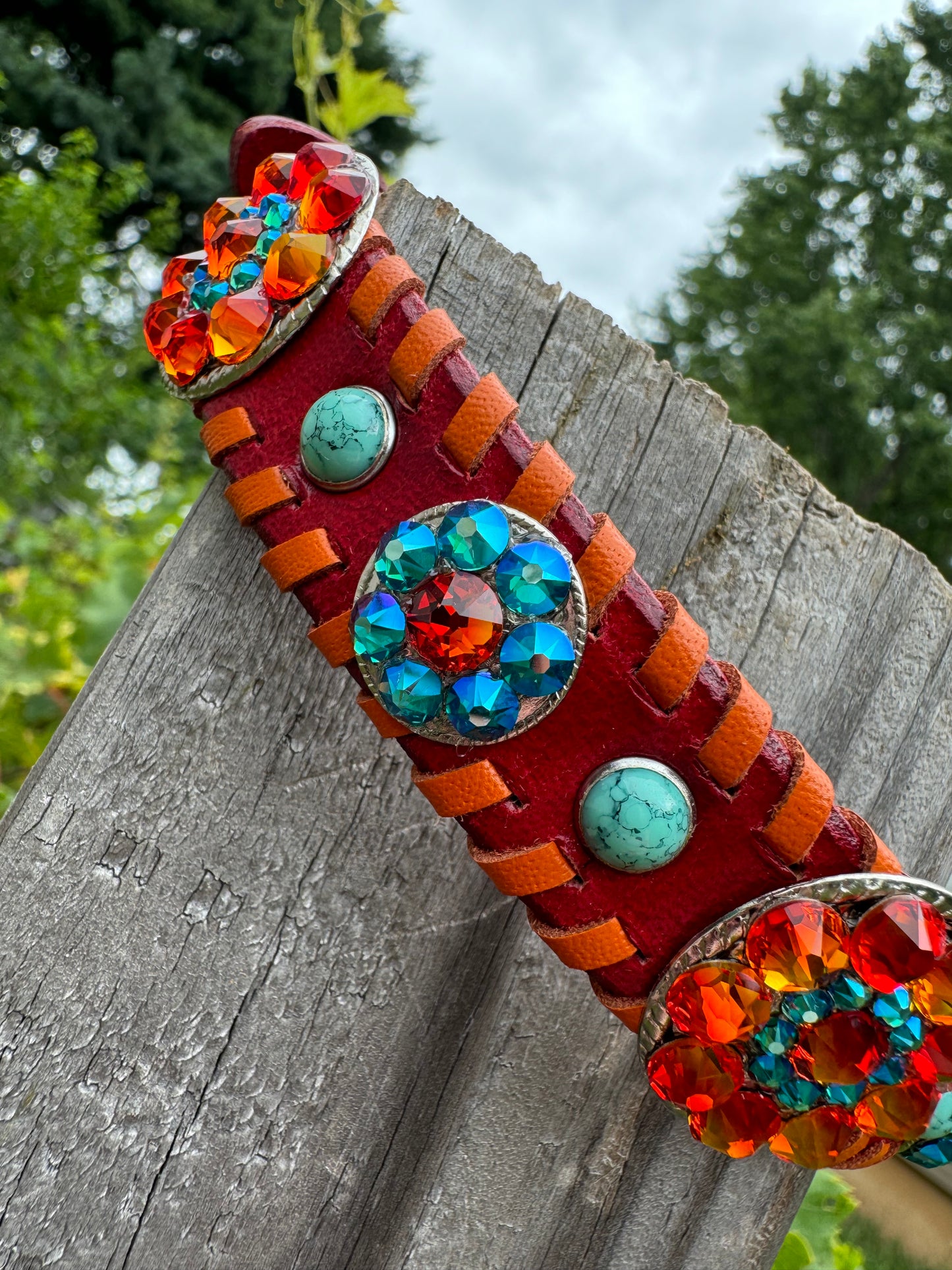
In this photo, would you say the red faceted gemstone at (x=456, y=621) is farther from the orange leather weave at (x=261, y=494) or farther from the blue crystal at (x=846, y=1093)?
the blue crystal at (x=846, y=1093)

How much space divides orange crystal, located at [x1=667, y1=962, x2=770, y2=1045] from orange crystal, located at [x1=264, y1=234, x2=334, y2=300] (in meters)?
0.62

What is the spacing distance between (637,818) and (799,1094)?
0.78 feet

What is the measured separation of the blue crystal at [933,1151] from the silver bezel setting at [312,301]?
68 centimetres

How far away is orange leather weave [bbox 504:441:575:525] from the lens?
68cm

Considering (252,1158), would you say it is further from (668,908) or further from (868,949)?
(868,949)

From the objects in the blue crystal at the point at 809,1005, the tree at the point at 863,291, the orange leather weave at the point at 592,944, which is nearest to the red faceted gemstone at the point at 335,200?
the orange leather weave at the point at 592,944

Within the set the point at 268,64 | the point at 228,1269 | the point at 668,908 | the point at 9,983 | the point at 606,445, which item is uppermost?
the point at 606,445

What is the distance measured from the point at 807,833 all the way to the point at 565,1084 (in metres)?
0.34

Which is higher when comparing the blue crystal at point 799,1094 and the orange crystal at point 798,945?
the orange crystal at point 798,945

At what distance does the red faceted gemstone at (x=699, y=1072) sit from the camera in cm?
67

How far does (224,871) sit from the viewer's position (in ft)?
2.63

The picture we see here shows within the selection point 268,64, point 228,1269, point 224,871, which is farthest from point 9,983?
point 268,64

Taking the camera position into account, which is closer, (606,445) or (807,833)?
(807,833)

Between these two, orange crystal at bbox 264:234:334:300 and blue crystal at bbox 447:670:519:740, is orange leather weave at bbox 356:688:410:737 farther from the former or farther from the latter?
orange crystal at bbox 264:234:334:300
